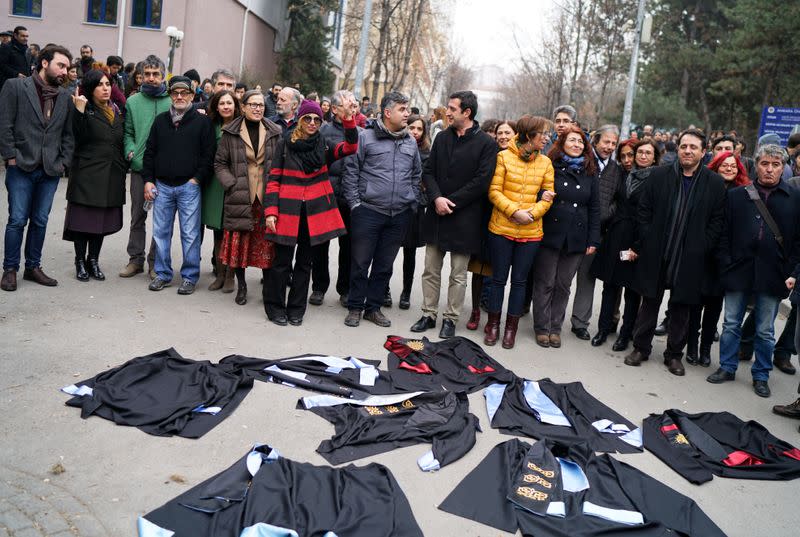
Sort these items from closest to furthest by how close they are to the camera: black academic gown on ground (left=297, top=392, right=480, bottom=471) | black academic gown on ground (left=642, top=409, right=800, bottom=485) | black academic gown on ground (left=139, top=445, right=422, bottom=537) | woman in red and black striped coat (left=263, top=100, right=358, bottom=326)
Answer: black academic gown on ground (left=139, top=445, right=422, bottom=537) → black academic gown on ground (left=297, top=392, right=480, bottom=471) → black academic gown on ground (left=642, top=409, right=800, bottom=485) → woman in red and black striped coat (left=263, top=100, right=358, bottom=326)

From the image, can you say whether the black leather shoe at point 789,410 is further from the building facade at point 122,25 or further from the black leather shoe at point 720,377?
the building facade at point 122,25

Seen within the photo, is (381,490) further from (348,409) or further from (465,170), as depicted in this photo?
(465,170)

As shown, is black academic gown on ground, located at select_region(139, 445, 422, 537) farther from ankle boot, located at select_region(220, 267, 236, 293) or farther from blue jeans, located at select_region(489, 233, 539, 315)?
ankle boot, located at select_region(220, 267, 236, 293)

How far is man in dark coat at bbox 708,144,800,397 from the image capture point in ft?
23.2

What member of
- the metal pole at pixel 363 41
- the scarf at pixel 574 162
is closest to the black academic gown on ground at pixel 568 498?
the scarf at pixel 574 162

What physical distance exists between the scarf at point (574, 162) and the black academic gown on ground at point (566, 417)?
94.8 inches

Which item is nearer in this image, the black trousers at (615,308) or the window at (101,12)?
the black trousers at (615,308)

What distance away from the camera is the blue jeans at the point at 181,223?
8164 mm

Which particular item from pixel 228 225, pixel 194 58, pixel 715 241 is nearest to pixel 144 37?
pixel 194 58

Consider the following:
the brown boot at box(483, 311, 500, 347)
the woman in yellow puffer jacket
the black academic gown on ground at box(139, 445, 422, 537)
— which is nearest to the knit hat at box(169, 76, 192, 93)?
the woman in yellow puffer jacket

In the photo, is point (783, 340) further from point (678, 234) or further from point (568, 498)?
point (568, 498)

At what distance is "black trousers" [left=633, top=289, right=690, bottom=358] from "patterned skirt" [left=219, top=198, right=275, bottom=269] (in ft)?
13.2

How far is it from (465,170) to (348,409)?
121 inches

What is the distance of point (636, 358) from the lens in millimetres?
7656
